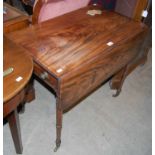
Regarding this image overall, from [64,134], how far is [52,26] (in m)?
0.85

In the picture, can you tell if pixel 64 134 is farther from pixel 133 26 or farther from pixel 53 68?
pixel 133 26

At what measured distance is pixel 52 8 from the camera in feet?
5.03

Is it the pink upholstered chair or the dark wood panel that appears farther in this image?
the pink upholstered chair

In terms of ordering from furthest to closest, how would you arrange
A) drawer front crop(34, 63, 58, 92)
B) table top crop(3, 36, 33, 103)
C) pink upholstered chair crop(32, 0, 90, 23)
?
pink upholstered chair crop(32, 0, 90, 23) → drawer front crop(34, 63, 58, 92) → table top crop(3, 36, 33, 103)

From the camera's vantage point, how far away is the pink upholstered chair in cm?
139

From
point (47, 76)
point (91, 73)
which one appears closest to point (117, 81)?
point (91, 73)

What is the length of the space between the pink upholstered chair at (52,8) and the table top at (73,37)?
0.06 metres

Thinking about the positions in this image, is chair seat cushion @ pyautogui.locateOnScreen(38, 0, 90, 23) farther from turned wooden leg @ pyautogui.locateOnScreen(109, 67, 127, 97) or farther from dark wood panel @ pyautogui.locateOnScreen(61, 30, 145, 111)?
turned wooden leg @ pyautogui.locateOnScreen(109, 67, 127, 97)

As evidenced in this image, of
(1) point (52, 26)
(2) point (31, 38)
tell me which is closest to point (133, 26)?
(1) point (52, 26)

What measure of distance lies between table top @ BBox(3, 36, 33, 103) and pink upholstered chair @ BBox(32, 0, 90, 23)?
1.34 feet

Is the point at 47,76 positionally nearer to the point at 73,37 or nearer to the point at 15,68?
the point at 15,68

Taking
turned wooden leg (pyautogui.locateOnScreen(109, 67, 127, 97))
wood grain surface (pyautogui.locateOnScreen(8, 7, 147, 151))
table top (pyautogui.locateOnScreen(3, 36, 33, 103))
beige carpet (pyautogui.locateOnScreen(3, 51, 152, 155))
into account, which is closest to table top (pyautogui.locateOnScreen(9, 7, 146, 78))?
wood grain surface (pyautogui.locateOnScreen(8, 7, 147, 151))

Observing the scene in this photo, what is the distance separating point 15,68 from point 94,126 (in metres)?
0.95

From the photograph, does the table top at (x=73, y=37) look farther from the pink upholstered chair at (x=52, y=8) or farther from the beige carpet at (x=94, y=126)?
the beige carpet at (x=94, y=126)
